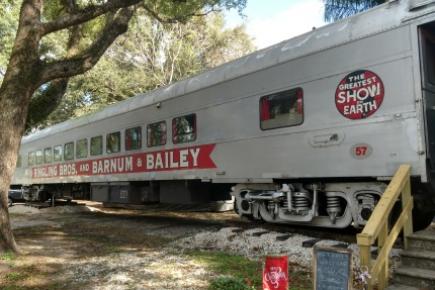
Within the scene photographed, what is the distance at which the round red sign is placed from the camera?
7.14 metres

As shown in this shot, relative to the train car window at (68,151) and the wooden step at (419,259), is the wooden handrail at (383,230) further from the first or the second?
the train car window at (68,151)

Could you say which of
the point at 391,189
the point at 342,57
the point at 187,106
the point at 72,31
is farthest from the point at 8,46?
the point at 391,189

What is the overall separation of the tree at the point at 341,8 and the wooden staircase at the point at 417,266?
10853 mm

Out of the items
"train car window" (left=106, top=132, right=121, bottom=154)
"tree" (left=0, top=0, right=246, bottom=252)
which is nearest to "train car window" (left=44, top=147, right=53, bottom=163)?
"train car window" (left=106, top=132, right=121, bottom=154)

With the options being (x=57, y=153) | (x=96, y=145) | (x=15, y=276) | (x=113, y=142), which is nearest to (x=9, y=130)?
(x=15, y=276)

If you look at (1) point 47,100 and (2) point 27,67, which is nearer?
(2) point 27,67

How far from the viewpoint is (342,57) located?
766cm

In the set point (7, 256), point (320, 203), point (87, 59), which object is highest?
point (87, 59)

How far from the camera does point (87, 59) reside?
31.1 feet

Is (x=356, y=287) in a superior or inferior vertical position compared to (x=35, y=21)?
inferior

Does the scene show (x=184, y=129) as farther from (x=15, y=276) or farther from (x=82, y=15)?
(x=15, y=276)

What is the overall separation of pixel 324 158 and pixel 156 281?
3402mm

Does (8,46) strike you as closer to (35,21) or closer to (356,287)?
(35,21)

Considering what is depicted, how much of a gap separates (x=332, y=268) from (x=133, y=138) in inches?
376
